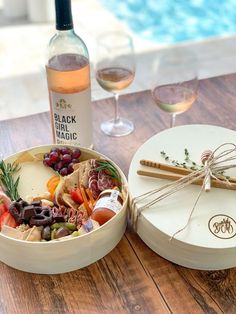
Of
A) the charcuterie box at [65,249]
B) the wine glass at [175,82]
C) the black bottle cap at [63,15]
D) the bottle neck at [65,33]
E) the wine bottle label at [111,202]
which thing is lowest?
the charcuterie box at [65,249]

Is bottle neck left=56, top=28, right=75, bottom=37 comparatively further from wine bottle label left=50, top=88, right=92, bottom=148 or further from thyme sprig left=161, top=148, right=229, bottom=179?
thyme sprig left=161, top=148, right=229, bottom=179

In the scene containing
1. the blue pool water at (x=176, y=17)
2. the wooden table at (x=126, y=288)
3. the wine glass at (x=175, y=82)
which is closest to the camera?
the wooden table at (x=126, y=288)

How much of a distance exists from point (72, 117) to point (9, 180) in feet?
0.53

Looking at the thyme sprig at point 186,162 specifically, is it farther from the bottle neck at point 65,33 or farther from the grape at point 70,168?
the bottle neck at point 65,33

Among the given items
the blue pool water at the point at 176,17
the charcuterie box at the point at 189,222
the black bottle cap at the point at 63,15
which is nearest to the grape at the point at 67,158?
the charcuterie box at the point at 189,222

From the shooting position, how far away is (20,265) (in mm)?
701

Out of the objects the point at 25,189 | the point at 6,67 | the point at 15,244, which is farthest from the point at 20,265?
the point at 6,67

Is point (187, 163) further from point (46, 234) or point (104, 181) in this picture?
point (46, 234)

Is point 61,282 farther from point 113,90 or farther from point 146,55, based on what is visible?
point 146,55

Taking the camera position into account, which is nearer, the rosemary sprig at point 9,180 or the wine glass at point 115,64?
the rosemary sprig at point 9,180

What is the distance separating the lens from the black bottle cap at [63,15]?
0.77m

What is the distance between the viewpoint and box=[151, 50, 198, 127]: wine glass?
94 cm

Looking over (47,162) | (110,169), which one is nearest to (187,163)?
(110,169)

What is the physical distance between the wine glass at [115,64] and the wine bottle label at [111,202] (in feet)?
0.98
